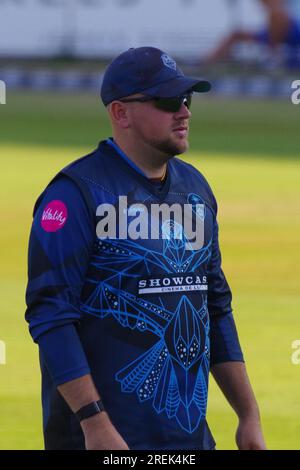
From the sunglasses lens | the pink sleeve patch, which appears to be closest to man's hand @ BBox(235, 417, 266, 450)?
the pink sleeve patch

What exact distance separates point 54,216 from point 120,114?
1.84ft

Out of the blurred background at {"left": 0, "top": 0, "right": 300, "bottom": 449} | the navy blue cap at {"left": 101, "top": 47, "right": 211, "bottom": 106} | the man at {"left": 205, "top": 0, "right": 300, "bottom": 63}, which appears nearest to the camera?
the navy blue cap at {"left": 101, "top": 47, "right": 211, "bottom": 106}

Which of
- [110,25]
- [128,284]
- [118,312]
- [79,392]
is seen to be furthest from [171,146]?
[110,25]

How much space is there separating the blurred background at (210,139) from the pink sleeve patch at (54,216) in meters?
3.28

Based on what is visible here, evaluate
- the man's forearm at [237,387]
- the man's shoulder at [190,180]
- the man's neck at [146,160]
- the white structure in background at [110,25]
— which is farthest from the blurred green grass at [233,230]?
the white structure in background at [110,25]

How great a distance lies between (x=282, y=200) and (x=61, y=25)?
37.2m

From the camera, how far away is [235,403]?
5344 millimetres

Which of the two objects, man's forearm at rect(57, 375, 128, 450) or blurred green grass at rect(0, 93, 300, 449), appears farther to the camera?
blurred green grass at rect(0, 93, 300, 449)

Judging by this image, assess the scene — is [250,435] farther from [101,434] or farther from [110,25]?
[110,25]

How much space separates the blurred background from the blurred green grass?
0.08ft

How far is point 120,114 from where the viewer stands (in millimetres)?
5148

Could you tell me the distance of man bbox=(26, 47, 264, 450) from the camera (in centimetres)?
482

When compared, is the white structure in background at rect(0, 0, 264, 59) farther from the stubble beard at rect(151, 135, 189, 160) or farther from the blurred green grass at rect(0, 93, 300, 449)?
the stubble beard at rect(151, 135, 189, 160)

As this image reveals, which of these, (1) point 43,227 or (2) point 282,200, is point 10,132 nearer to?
(2) point 282,200
